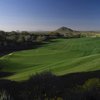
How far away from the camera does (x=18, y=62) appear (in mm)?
51281

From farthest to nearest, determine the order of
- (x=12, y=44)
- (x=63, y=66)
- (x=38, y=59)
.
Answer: (x=12, y=44)
(x=38, y=59)
(x=63, y=66)

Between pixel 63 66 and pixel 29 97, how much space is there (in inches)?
1037

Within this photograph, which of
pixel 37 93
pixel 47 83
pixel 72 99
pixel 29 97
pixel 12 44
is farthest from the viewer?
pixel 12 44

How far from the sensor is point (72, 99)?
1107 centimetres

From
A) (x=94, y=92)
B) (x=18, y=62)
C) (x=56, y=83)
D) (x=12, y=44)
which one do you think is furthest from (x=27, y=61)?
(x=12, y=44)

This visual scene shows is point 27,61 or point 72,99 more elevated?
point 72,99

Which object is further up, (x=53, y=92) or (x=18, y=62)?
(x=53, y=92)

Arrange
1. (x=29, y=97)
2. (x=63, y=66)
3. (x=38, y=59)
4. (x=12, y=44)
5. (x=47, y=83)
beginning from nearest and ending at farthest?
(x=29, y=97), (x=47, y=83), (x=63, y=66), (x=38, y=59), (x=12, y=44)

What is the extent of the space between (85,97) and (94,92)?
40.4 inches

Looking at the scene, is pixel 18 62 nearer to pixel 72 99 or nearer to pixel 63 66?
pixel 63 66

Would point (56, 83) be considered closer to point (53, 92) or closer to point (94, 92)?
point (53, 92)

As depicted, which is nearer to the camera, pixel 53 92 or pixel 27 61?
pixel 53 92

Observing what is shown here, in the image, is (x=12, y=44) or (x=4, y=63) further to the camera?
(x=12, y=44)

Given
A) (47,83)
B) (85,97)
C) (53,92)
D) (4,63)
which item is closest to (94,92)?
(85,97)
